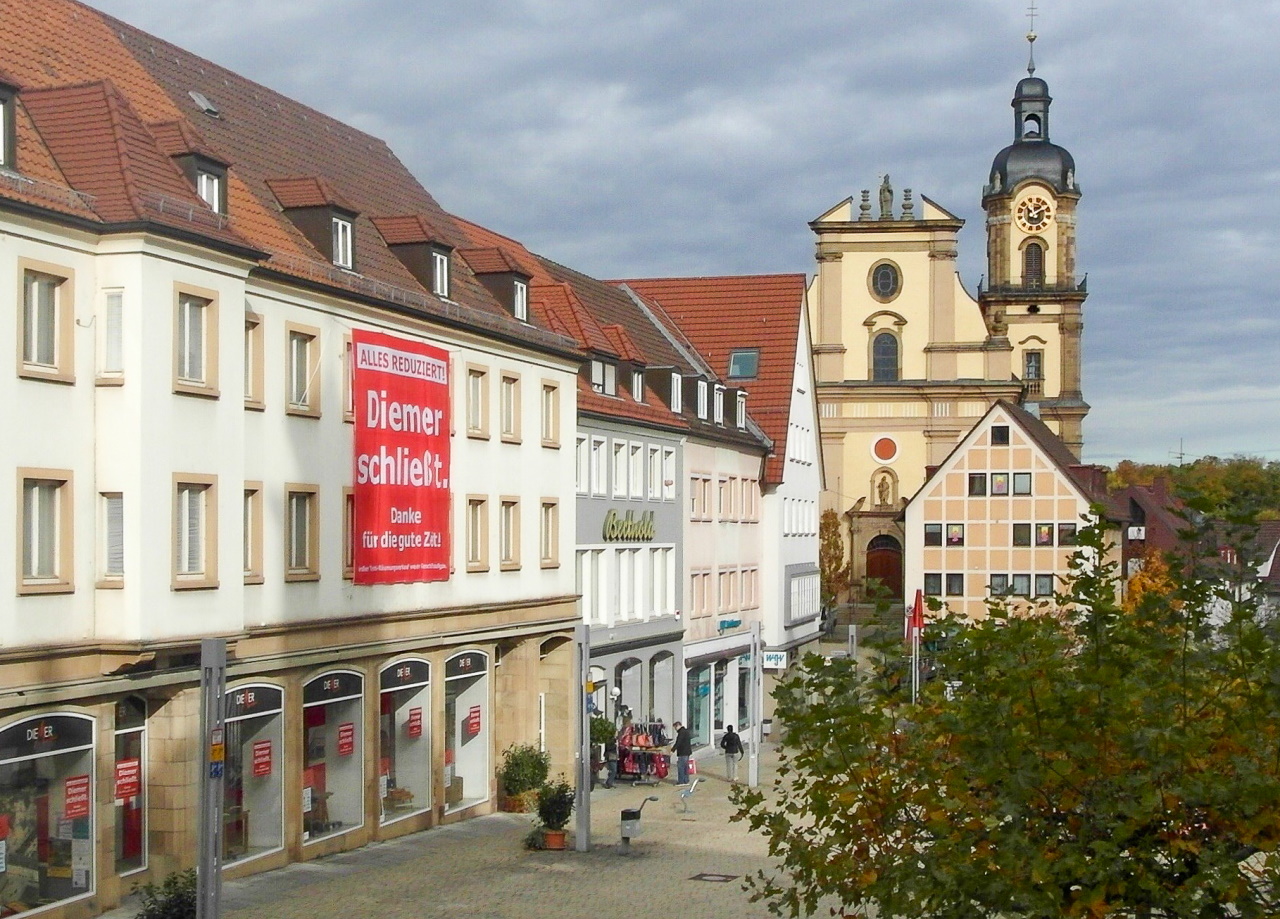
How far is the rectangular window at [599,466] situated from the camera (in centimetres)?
4150


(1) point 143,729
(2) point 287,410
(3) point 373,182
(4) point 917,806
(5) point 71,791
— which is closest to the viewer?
(4) point 917,806

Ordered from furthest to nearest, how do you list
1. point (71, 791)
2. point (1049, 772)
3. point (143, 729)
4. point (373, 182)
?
1. point (373, 182)
2. point (143, 729)
3. point (71, 791)
4. point (1049, 772)

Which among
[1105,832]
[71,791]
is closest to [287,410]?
[71,791]

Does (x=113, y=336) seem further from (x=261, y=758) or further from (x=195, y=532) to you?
(x=261, y=758)

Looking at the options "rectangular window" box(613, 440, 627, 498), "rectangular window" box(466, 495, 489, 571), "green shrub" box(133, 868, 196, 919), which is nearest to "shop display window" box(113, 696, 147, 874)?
"green shrub" box(133, 868, 196, 919)

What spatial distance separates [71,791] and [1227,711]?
1525 cm

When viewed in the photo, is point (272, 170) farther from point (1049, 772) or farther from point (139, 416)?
A: point (1049, 772)

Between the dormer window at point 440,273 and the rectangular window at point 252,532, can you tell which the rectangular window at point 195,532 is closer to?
the rectangular window at point 252,532

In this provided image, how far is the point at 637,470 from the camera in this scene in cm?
4481

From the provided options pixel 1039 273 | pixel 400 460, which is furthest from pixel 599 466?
pixel 1039 273

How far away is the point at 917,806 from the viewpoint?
12.2 m

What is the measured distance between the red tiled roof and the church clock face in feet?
196

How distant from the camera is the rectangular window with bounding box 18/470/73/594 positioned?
2186cm

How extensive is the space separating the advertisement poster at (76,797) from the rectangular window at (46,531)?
87.7 inches
